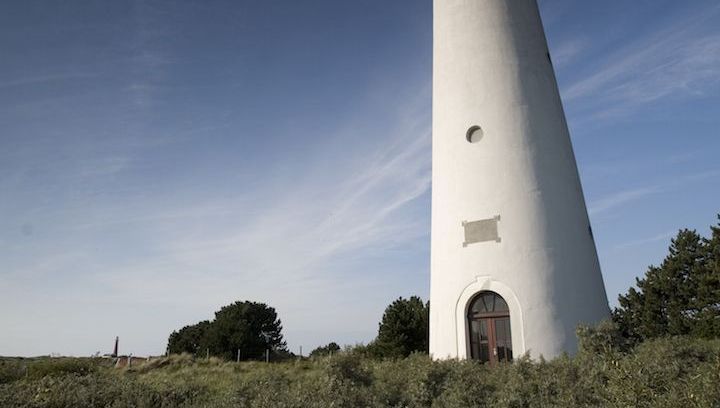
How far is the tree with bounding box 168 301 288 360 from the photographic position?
4703cm

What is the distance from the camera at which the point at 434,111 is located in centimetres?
1551

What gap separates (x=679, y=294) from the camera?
88.9 ft

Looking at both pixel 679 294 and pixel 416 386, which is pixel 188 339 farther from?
pixel 416 386

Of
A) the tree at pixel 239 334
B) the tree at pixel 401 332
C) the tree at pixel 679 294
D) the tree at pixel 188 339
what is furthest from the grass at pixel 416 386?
the tree at pixel 188 339

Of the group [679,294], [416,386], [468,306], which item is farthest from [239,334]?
[416,386]

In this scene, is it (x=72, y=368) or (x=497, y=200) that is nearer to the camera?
(x=497, y=200)

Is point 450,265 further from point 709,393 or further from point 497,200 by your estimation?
point 709,393

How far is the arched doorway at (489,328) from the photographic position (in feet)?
41.3

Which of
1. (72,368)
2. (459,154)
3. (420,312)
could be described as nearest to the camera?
(459,154)

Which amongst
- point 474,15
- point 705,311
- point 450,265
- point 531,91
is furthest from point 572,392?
point 705,311

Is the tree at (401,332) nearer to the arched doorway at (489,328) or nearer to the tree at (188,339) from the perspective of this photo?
the arched doorway at (489,328)

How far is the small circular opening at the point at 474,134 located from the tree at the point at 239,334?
35196 millimetres

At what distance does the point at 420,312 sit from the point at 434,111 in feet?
45.5

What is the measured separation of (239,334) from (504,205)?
3923cm
